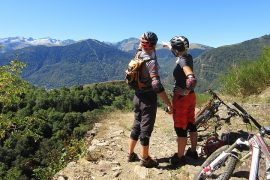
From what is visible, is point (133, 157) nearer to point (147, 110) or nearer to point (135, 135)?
point (135, 135)

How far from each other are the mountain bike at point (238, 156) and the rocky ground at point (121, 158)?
2.22ft

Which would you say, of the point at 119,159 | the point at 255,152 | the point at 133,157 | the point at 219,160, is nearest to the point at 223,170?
the point at 219,160

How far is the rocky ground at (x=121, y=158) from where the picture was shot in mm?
8289

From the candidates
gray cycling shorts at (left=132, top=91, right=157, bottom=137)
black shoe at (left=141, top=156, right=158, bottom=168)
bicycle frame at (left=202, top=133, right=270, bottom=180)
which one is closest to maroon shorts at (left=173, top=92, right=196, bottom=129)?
gray cycling shorts at (left=132, top=91, right=157, bottom=137)

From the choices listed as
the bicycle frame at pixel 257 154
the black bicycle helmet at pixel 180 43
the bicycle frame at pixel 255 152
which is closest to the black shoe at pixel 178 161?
the bicycle frame at pixel 255 152

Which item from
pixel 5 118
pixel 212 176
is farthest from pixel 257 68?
pixel 212 176

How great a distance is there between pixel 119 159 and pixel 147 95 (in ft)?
7.35

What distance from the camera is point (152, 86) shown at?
767cm

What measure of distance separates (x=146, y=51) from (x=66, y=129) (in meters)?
58.4

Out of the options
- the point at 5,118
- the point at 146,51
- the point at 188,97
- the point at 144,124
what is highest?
the point at 146,51

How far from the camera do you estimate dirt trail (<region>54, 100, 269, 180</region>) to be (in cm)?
833

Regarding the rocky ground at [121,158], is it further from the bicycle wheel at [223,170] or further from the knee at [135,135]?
the knee at [135,135]

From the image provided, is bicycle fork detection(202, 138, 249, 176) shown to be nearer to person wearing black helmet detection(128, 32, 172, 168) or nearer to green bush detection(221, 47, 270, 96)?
person wearing black helmet detection(128, 32, 172, 168)

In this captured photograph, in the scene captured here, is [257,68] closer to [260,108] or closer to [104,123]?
[260,108]
